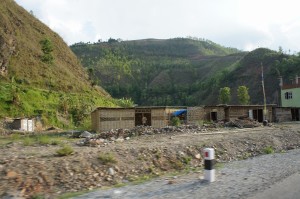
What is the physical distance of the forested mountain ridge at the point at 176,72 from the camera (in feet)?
335

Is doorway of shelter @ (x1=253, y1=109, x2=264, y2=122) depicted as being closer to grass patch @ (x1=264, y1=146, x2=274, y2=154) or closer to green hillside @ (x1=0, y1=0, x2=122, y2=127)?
green hillside @ (x1=0, y1=0, x2=122, y2=127)

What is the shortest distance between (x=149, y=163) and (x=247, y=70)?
103 metres

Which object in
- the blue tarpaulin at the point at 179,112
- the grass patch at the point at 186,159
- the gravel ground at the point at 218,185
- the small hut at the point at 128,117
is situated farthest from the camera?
the blue tarpaulin at the point at 179,112

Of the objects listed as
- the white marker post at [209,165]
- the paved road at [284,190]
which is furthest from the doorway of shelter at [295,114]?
the white marker post at [209,165]

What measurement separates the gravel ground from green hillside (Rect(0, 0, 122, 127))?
126ft

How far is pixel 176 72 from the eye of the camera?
141m

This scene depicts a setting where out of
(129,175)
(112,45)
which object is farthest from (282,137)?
(112,45)

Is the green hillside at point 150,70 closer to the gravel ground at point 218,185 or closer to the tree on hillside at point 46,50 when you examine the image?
the tree on hillside at point 46,50

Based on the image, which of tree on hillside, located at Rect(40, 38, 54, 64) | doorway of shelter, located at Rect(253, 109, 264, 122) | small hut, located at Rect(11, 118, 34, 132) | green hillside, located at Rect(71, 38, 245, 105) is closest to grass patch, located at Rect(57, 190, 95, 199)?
small hut, located at Rect(11, 118, 34, 132)

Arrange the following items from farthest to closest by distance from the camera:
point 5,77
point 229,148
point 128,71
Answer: point 128,71
point 5,77
point 229,148

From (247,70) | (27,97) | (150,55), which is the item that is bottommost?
(27,97)

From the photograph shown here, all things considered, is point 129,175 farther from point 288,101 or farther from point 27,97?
point 288,101

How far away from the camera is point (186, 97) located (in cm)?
11619

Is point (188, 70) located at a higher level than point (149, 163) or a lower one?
higher
